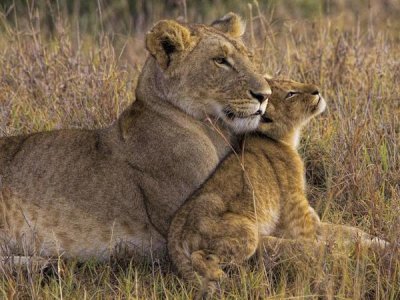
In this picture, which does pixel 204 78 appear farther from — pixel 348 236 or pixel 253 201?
pixel 348 236

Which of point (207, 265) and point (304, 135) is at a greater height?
point (207, 265)

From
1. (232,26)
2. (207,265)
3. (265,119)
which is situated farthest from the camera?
(232,26)

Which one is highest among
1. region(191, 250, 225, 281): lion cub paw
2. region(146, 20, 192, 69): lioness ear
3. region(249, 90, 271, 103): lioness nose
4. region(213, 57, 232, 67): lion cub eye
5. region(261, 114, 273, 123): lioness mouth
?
region(146, 20, 192, 69): lioness ear

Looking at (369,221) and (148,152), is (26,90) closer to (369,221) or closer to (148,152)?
(148,152)

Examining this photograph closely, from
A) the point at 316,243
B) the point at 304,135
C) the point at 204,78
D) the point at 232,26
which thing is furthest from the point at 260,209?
the point at 304,135

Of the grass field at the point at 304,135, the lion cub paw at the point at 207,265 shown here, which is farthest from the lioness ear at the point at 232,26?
the lion cub paw at the point at 207,265

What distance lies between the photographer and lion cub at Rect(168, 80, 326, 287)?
4.08 metres

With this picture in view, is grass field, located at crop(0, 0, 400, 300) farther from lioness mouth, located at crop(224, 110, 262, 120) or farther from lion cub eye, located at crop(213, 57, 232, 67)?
lion cub eye, located at crop(213, 57, 232, 67)

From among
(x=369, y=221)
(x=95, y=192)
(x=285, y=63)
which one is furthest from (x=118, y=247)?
(x=285, y=63)

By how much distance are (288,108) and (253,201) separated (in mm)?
693

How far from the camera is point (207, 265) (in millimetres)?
3998

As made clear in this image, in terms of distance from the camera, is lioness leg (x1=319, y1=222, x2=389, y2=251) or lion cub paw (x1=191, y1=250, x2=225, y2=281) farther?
lioness leg (x1=319, y1=222, x2=389, y2=251)

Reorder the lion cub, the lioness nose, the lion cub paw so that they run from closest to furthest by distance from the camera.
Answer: the lion cub paw < the lion cub < the lioness nose

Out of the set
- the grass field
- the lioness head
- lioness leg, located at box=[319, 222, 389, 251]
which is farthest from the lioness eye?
lioness leg, located at box=[319, 222, 389, 251]
